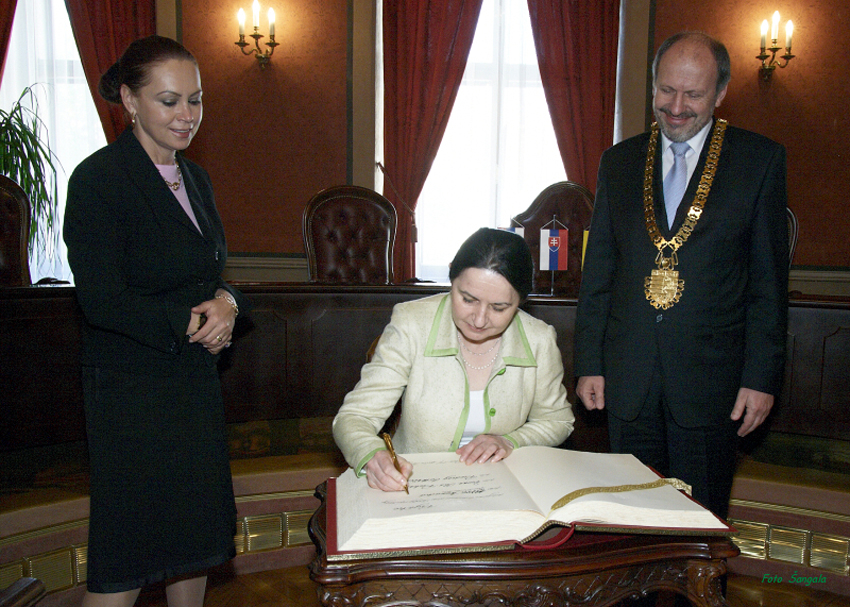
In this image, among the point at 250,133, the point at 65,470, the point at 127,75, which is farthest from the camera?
the point at 250,133

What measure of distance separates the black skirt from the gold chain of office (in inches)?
43.9

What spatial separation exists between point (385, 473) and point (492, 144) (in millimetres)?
4426

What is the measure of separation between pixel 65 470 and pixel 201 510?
1.02m

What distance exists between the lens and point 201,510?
150 cm

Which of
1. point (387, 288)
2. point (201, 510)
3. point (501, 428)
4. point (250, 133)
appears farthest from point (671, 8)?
point (201, 510)

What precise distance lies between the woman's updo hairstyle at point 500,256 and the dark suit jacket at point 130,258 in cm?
64

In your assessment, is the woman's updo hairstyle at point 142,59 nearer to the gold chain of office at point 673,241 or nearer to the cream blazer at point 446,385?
the cream blazer at point 446,385

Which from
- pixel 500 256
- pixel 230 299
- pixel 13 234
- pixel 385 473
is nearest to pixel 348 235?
pixel 13 234

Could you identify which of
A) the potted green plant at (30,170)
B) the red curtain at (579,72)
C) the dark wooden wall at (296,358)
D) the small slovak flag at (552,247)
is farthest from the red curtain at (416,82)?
the dark wooden wall at (296,358)

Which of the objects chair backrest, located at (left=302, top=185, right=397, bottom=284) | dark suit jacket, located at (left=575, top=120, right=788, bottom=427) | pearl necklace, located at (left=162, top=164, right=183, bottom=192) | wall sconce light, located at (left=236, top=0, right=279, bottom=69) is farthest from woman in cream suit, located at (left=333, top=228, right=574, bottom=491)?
wall sconce light, located at (left=236, top=0, right=279, bottom=69)

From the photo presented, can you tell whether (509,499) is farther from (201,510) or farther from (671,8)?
(671,8)

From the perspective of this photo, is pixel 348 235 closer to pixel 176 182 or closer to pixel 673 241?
pixel 176 182

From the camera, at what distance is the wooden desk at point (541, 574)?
88 centimetres

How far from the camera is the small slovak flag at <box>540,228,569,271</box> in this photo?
2.85m
